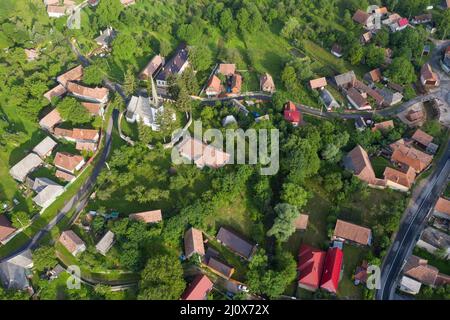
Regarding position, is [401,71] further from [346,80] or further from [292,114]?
[292,114]

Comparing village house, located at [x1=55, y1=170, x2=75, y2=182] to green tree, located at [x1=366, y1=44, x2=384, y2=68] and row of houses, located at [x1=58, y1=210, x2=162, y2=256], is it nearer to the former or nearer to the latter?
row of houses, located at [x1=58, y1=210, x2=162, y2=256]

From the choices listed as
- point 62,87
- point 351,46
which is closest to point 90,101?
point 62,87

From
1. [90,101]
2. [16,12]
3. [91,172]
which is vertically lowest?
[91,172]

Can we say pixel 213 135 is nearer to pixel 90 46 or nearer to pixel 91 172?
pixel 91 172

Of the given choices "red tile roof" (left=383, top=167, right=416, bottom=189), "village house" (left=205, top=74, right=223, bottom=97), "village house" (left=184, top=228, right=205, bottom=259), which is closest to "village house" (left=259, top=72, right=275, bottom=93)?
"village house" (left=205, top=74, right=223, bottom=97)

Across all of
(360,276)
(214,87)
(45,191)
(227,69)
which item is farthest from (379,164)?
(45,191)

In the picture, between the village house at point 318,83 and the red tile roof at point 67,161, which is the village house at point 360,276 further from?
the red tile roof at point 67,161
